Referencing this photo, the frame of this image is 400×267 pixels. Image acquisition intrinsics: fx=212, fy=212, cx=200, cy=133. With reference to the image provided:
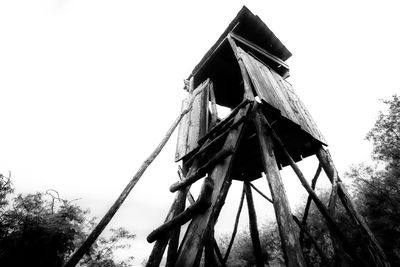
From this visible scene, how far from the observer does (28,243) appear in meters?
5.66

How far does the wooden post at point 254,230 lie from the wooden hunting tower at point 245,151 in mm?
22

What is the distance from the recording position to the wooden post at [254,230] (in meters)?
4.41

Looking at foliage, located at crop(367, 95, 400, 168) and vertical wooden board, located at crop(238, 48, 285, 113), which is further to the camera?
foliage, located at crop(367, 95, 400, 168)

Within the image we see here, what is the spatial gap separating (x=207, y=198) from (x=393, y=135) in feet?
88.1

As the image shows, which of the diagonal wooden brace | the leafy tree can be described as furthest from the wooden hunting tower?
the leafy tree

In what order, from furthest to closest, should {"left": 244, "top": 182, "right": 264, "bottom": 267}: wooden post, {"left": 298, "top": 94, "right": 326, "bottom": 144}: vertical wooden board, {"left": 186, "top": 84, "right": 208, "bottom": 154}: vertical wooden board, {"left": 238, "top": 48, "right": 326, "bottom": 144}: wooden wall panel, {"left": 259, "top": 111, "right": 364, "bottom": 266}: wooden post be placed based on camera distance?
{"left": 298, "top": 94, "right": 326, "bottom": 144}: vertical wooden board < {"left": 186, "top": 84, "right": 208, "bottom": 154}: vertical wooden board < {"left": 244, "top": 182, "right": 264, "bottom": 267}: wooden post < {"left": 238, "top": 48, "right": 326, "bottom": 144}: wooden wall panel < {"left": 259, "top": 111, "right": 364, "bottom": 266}: wooden post

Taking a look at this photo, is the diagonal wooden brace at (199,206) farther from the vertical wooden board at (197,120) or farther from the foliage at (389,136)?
the foliage at (389,136)

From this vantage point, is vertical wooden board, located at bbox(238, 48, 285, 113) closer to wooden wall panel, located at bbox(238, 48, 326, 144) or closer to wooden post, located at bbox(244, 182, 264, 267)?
wooden wall panel, located at bbox(238, 48, 326, 144)

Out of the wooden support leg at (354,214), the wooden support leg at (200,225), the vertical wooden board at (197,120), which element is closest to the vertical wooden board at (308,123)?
the wooden support leg at (354,214)

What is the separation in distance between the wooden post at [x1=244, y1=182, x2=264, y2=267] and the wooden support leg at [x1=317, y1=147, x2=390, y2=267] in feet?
5.85

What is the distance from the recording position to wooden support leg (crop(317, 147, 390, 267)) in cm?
332

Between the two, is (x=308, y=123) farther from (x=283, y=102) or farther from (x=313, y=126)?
(x=283, y=102)

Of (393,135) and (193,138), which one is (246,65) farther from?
(393,135)

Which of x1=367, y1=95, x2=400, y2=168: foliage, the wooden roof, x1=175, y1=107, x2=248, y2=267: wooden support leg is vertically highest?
x1=367, y1=95, x2=400, y2=168: foliage
